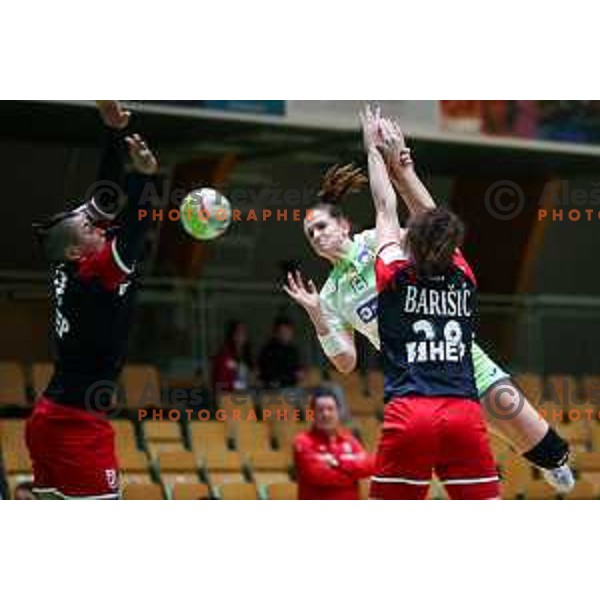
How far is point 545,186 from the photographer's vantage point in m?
17.3

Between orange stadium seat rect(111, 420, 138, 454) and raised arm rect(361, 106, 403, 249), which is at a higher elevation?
raised arm rect(361, 106, 403, 249)

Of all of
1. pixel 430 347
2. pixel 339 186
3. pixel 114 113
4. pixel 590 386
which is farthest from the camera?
pixel 590 386

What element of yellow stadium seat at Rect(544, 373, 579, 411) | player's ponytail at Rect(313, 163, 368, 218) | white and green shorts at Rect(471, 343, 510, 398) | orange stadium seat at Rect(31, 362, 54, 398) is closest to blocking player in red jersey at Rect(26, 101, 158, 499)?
player's ponytail at Rect(313, 163, 368, 218)

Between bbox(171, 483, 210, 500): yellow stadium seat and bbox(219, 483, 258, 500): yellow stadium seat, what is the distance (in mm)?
179

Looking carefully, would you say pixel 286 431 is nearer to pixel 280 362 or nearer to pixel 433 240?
pixel 280 362

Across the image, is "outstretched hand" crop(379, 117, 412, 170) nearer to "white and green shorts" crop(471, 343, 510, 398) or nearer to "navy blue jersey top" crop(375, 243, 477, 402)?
"navy blue jersey top" crop(375, 243, 477, 402)

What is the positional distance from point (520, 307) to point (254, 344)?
2575mm

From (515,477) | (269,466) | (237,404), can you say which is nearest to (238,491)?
(269,466)

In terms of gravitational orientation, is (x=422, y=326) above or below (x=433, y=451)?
above

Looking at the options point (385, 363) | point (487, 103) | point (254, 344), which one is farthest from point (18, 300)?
point (385, 363)

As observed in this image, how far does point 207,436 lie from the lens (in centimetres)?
1438

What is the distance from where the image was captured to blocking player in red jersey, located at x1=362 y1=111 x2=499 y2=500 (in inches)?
323

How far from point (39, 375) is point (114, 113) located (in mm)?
3301

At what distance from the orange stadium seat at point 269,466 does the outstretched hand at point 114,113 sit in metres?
3.77
